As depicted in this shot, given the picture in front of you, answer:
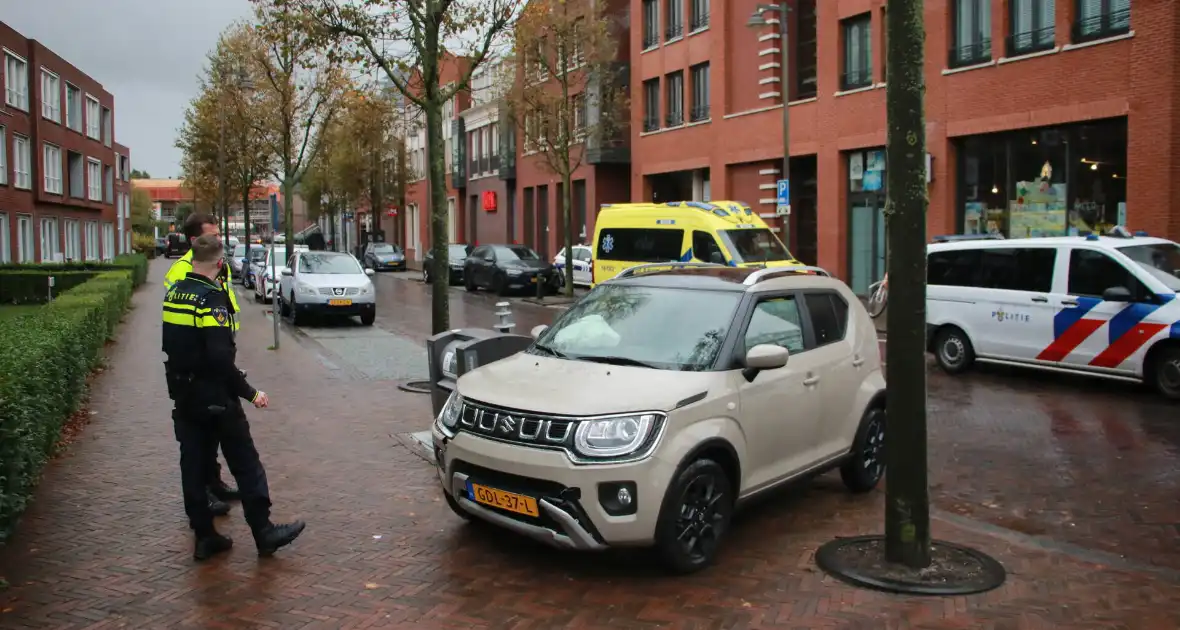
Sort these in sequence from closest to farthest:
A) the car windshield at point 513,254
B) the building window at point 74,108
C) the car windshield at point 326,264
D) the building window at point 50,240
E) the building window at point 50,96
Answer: the car windshield at point 326,264 → the car windshield at point 513,254 → the building window at point 50,96 → the building window at point 50,240 → the building window at point 74,108

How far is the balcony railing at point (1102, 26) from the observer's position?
1877 cm

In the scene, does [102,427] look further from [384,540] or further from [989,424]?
[989,424]

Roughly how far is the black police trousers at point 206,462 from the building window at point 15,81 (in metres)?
39.8

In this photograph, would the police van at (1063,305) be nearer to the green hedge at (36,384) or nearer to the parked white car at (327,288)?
the green hedge at (36,384)

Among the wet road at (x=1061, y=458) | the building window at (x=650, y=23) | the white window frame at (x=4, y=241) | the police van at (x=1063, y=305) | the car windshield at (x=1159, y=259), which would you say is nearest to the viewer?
the wet road at (x=1061, y=458)

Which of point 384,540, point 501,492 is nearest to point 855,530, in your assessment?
point 501,492

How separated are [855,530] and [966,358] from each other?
24.7 ft

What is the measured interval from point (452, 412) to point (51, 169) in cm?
4603

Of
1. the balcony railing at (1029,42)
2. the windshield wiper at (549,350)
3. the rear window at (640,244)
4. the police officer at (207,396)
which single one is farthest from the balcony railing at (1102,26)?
the police officer at (207,396)

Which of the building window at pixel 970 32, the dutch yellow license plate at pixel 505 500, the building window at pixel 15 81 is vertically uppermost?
the building window at pixel 15 81

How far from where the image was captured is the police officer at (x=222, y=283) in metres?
5.83

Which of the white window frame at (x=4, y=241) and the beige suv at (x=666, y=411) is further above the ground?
the white window frame at (x=4, y=241)

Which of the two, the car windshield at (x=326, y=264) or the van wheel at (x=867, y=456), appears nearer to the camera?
the van wheel at (x=867, y=456)

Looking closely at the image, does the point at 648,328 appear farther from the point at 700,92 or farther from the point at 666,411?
the point at 700,92
